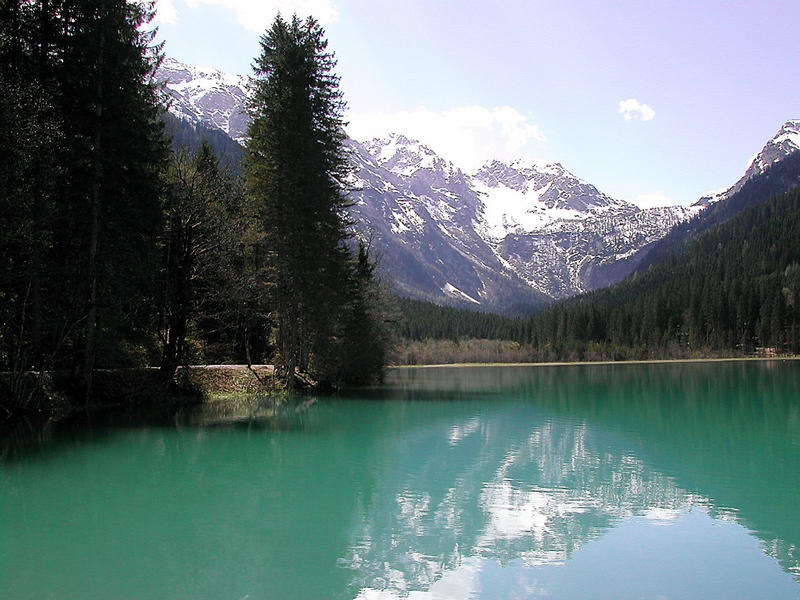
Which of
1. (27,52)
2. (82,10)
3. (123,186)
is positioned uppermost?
(82,10)

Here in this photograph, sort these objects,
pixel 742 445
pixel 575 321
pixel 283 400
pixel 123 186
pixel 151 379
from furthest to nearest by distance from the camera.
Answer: pixel 575 321
pixel 283 400
pixel 151 379
pixel 123 186
pixel 742 445

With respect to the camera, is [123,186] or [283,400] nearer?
[123,186]

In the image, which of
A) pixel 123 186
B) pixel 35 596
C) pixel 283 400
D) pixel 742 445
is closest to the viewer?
pixel 35 596

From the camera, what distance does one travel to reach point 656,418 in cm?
3011

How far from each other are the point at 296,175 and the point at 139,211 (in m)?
10.1

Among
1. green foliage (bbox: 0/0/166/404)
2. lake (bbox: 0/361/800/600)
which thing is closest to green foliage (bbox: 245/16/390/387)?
green foliage (bbox: 0/0/166/404)

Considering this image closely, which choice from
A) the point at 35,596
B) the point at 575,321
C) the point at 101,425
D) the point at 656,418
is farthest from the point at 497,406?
the point at 575,321

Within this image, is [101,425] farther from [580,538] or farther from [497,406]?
[497,406]

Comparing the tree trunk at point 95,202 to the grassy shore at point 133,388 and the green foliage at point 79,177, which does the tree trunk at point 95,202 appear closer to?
the green foliage at point 79,177

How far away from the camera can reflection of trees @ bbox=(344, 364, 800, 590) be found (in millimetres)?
10250

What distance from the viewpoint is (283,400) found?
109 feet

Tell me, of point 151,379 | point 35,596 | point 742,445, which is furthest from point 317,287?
point 35,596

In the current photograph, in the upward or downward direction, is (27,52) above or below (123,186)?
above

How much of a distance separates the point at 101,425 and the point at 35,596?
16165mm
